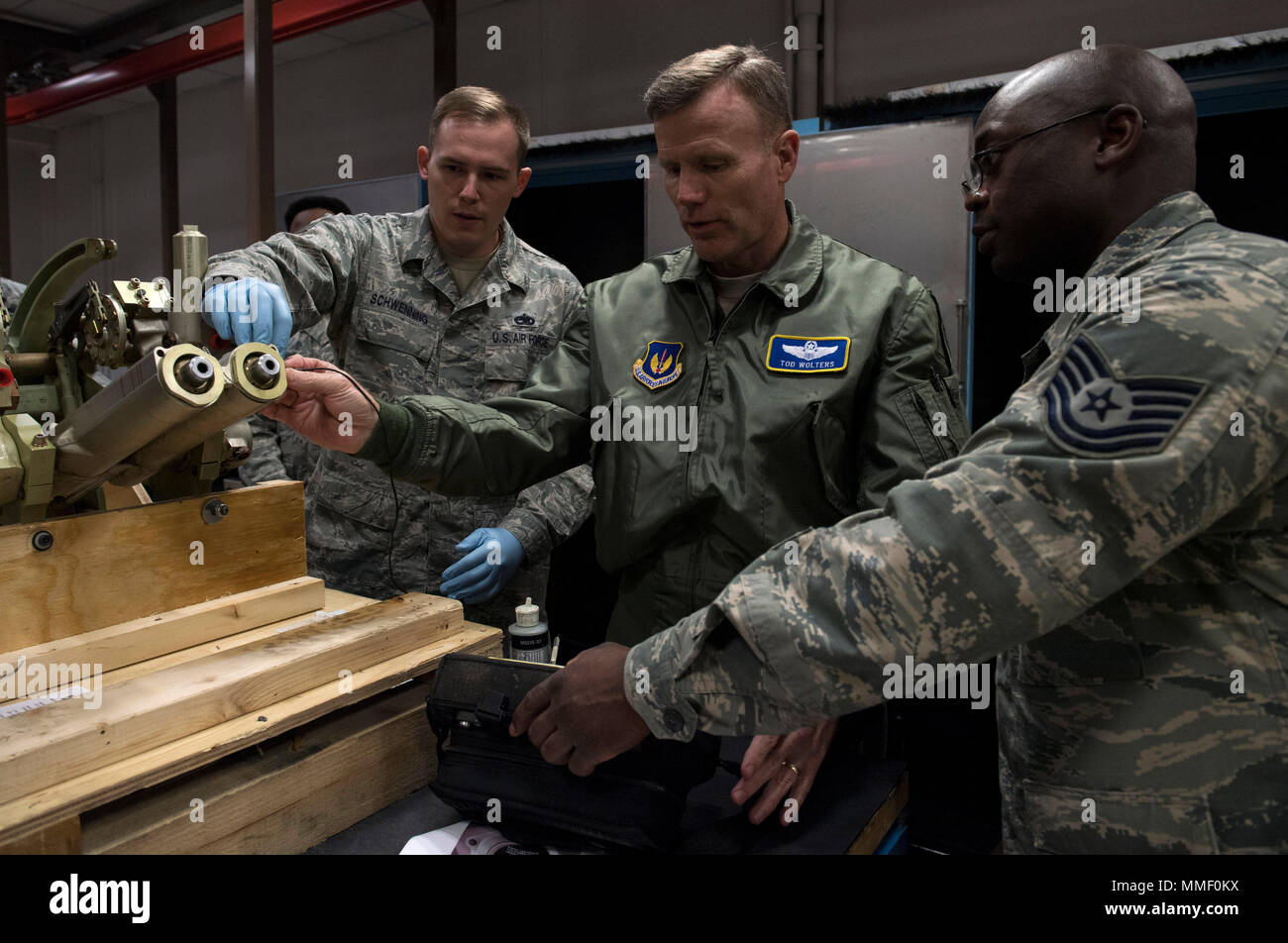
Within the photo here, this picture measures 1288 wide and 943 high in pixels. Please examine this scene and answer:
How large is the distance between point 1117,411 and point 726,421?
772mm

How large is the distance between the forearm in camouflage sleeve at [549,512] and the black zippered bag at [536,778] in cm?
96

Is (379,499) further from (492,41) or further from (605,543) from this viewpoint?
(492,41)

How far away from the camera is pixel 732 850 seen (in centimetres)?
103

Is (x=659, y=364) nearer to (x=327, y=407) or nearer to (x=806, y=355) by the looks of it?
(x=806, y=355)

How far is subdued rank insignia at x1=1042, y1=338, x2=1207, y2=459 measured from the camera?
0.81 meters

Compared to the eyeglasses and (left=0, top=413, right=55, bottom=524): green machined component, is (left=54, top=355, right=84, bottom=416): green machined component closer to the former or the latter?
(left=0, top=413, right=55, bottom=524): green machined component

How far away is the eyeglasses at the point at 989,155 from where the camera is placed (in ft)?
3.46

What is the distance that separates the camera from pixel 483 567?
1.96 meters

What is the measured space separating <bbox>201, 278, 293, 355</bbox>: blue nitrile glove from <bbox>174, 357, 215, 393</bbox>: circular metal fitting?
14.9 inches

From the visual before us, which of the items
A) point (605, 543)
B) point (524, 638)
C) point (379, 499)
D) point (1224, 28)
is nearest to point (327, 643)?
point (524, 638)
